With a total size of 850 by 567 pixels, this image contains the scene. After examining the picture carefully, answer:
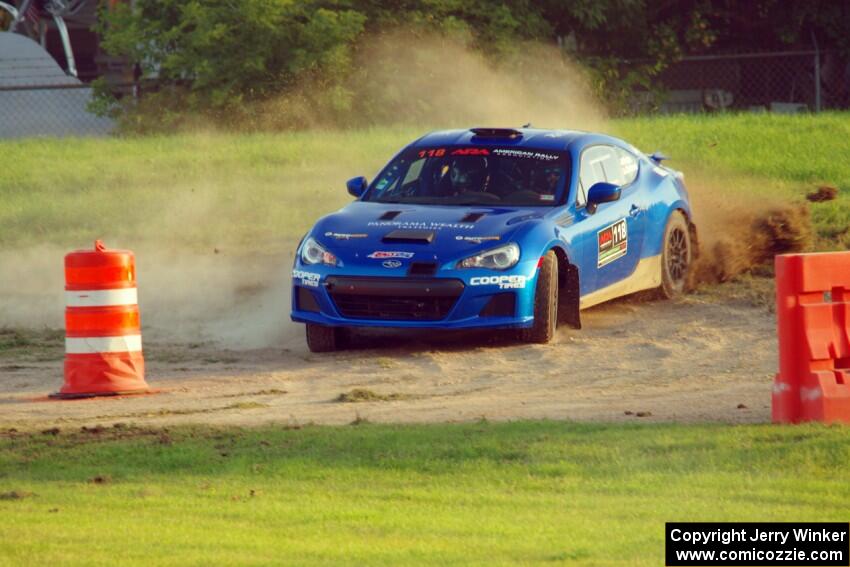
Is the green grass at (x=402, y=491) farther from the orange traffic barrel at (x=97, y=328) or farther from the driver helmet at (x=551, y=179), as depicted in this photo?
the driver helmet at (x=551, y=179)

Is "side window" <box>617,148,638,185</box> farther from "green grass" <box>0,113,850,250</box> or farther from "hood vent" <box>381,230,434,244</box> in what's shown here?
"green grass" <box>0,113,850,250</box>

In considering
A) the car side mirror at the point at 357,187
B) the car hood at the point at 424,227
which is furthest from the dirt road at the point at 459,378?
the car side mirror at the point at 357,187

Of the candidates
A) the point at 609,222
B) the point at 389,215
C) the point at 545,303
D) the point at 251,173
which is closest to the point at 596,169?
the point at 609,222

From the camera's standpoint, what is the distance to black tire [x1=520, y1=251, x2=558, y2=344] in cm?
1262

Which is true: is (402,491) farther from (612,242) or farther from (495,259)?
(612,242)

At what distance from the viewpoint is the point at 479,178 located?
1364 cm

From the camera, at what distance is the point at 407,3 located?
1208 inches

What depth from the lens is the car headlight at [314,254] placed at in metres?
12.6

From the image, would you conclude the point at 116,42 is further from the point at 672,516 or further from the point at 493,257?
the point at 672,516

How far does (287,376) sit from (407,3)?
1959 centimetres

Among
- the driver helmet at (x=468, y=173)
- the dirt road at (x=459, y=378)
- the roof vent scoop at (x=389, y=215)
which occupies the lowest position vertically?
the dirt road at (x=459, y=378)

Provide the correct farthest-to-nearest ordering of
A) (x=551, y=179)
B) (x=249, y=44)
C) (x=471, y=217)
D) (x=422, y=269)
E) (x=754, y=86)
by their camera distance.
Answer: (x=754, y=86)
(x=249, y=44)
(x=551, y=179)
(x=471, y=217)
(x=422, y=269)

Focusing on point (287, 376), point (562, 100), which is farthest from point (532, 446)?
point (562, 100)

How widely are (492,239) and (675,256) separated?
10.4 ft
